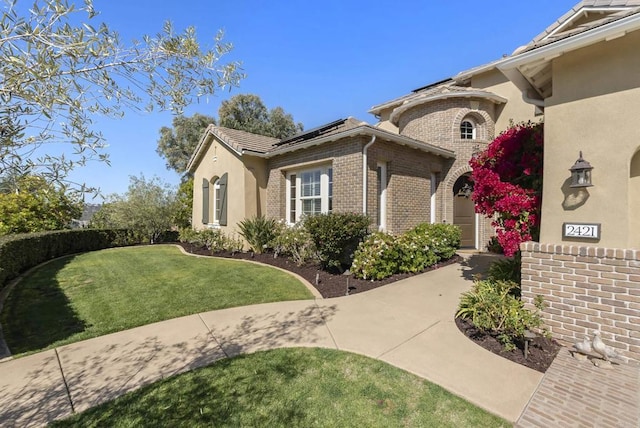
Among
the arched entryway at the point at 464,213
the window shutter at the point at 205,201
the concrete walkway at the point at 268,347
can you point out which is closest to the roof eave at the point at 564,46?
the concrete walkway at the point at 268,347

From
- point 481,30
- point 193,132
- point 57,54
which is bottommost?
point 57,54

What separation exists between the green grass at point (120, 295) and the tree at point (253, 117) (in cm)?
2120

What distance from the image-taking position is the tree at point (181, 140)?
28016 mm

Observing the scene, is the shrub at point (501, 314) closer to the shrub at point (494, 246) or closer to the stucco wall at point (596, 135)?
the stucco wall at point (596, 135)

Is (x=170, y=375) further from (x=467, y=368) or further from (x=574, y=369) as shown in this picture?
(x=574, y=369)

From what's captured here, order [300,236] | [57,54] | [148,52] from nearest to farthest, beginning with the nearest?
1. [57,54]
2. [148,52]
3. [300,236]

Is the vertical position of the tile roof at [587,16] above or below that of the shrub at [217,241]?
above

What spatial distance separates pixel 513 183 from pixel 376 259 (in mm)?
3309

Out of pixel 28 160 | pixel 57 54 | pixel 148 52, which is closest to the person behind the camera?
pixel 57 54

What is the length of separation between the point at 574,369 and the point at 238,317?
4.76 meters

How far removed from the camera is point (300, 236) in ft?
28.7

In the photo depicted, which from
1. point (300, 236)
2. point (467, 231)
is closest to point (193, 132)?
point (300, 236)

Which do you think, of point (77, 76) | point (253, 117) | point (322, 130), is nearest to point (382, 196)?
point (322, 130)

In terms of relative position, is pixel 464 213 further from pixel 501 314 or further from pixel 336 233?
pixel 501 314
